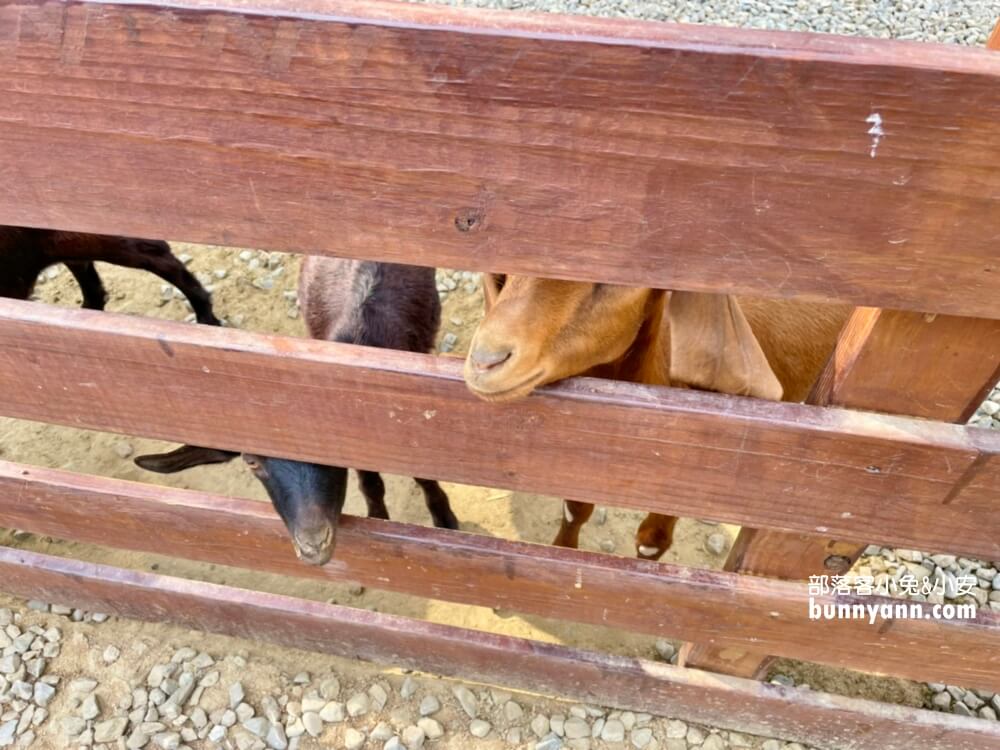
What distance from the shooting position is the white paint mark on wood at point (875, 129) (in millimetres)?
948

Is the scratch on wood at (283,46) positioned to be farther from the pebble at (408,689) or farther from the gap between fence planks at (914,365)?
the pebble at (408,689)

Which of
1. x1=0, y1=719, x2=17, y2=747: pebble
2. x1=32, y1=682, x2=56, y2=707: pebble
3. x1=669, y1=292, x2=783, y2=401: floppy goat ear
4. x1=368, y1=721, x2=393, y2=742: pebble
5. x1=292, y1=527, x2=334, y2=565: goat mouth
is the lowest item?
x1=0, y1=719, x2=17, y2=747: pebble

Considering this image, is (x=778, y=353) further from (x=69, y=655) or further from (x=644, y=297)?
(x=69, y=655)

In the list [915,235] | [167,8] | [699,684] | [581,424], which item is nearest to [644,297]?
[581,424]

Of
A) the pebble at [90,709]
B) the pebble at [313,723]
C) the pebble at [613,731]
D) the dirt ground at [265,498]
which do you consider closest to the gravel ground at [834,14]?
the dirt ground at [265,498]

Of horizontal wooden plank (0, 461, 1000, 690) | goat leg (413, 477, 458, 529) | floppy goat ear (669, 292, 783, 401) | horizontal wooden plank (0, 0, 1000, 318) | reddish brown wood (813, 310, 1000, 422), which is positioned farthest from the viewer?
goat leg (413, 477, 458, 529)

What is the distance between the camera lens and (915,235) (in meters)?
1.05

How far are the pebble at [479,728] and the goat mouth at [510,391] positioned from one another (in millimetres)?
1660

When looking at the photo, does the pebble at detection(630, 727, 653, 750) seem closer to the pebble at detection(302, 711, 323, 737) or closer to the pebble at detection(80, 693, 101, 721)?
the pebble at detection(302, 711, 323, 737)

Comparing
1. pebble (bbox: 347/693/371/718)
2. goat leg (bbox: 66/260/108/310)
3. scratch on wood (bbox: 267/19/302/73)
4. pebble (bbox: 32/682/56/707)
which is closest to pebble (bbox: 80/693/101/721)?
pebble (bbox: 32/682/56/707)

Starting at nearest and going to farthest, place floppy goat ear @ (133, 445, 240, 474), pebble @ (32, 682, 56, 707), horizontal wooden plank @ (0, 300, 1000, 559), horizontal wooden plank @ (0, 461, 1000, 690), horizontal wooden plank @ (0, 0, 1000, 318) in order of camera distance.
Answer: horizontal wooden plank @ (0, 0, 1000, 318) → horizontal wooden plank @ (0, 300, 1000, 559) → horizontal wooden plank @ (0, 461, 1000, 690) → floppy goat ear @ (133, 445, 240, 474) → pebble @ (32, 682, 56, 707)

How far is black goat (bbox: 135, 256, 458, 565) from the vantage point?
204 centimetres

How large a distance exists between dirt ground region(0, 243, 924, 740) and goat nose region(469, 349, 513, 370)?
4.66 feet

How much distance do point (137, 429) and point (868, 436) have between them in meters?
1.57
